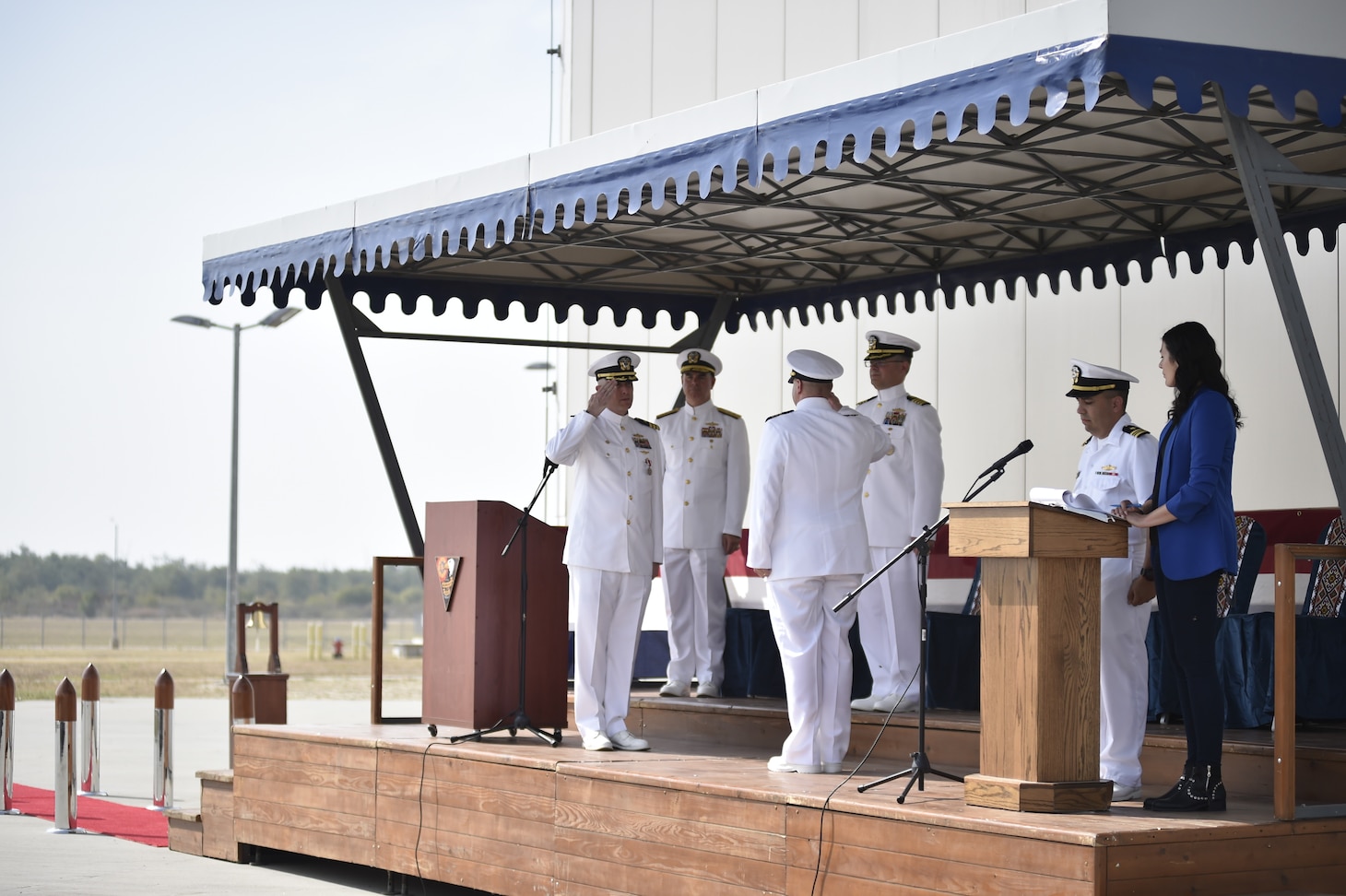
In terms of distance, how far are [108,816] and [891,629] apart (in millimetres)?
6297

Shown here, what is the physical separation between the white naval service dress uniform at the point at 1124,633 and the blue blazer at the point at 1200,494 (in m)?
0.33

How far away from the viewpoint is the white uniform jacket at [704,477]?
980 cm

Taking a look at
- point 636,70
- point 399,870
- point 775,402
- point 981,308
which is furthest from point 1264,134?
point 636,70

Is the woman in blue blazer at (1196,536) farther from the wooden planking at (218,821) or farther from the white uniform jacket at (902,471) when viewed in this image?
the wooden planking at (218,821)

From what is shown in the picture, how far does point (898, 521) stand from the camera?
28.4 feet

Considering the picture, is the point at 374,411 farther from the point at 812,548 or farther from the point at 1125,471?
the point at 1125,471

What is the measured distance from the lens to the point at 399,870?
27.3ft

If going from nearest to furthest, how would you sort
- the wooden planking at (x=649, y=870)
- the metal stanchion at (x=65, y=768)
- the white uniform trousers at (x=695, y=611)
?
the wooden planking at (x=649, y=870)
the white uniform trousers at (x=695, y=611)
the metal stanchion at (x=65, y=768)

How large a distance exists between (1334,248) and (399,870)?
5.63 m

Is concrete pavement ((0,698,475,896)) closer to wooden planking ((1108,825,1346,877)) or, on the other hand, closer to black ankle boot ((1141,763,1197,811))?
black ankle boot ((1141,763,1197,811))

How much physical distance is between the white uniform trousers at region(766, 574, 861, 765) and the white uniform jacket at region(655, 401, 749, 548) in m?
2.64

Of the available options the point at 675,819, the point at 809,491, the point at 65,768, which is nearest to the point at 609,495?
the point at 809,491

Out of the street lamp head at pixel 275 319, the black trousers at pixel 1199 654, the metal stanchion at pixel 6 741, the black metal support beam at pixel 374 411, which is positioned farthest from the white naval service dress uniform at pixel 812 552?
the street lamp head at pixel 275 319

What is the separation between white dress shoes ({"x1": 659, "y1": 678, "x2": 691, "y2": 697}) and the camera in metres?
9.63
